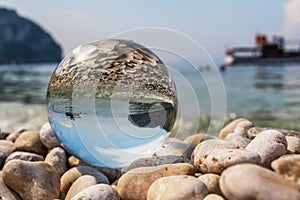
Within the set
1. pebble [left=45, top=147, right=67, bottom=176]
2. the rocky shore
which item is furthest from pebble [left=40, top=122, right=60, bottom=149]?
pebble [left=45, top=147, right=67, bottom=176]

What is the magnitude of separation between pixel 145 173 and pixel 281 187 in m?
1.06

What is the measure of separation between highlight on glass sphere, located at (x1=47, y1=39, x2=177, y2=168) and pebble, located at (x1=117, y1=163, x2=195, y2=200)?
254 millimetres

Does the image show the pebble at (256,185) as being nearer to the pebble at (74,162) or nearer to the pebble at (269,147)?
the pebble at (269,147)

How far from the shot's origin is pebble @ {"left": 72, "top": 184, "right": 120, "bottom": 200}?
87.3 inches

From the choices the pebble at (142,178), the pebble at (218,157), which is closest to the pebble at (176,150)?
the pebble at (218,157)

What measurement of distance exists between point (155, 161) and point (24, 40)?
84876 millimetres

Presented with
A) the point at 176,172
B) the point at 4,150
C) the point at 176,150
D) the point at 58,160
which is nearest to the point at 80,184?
the point at 58,160

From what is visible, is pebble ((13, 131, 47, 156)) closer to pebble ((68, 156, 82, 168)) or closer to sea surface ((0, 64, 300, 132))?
pebble ((68, 156, 82, 168))

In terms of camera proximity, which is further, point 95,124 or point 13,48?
point 13,48

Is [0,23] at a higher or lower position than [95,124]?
lower

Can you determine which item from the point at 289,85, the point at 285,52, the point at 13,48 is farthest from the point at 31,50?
the point at 289,85

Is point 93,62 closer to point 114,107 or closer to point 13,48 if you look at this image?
point 114,107

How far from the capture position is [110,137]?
262 centimetres

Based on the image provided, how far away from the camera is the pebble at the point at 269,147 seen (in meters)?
2.35
